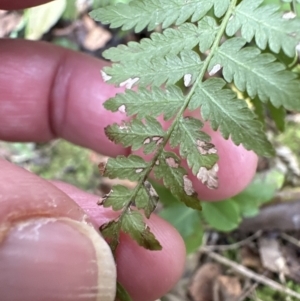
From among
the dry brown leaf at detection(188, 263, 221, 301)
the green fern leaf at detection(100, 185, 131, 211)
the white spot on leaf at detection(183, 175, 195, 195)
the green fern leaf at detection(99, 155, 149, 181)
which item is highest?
the white spot on leaf at detection(183, 175, 195, 195)

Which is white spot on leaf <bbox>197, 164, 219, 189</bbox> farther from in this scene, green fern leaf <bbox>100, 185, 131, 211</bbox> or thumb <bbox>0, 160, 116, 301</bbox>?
thumb <bbox>0, 160, 116, 301</bbox>

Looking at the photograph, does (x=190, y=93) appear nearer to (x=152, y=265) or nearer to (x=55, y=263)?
(x=55, y=263)

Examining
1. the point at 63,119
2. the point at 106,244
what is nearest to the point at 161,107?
the point at 106,244

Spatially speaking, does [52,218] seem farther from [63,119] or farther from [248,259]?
[248,259]

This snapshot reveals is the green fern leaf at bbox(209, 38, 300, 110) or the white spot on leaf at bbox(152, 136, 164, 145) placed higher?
the green fern leaf at bbox(209, 38, 300, 110)

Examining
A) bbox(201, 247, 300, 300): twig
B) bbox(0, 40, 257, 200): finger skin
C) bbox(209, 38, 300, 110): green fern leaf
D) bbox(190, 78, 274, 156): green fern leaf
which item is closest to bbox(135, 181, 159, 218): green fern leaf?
bbox(190, 78, 274, 156): green fern leaf

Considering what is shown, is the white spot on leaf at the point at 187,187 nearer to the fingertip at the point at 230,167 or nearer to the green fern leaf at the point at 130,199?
the green fern leaf at the point at 130,199

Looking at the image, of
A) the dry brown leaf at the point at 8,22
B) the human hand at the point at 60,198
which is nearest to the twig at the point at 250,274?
the human hand at the point at 60,198
